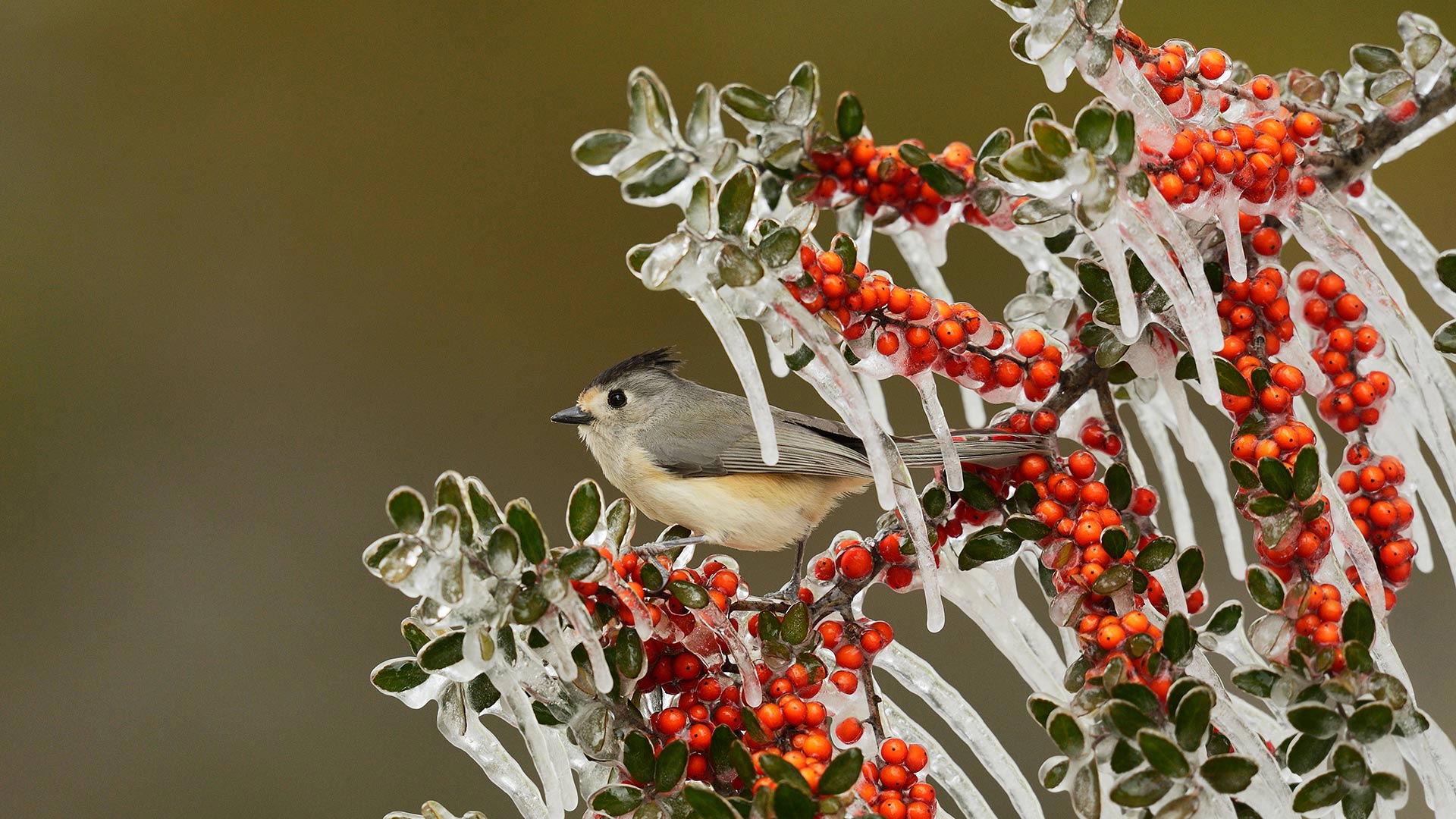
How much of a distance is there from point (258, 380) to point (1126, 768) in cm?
158

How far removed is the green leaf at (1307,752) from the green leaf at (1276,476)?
4.5 inches

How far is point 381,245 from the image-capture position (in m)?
1.88

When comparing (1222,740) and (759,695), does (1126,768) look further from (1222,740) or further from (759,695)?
(759,695)

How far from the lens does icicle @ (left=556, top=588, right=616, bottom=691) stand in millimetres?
552

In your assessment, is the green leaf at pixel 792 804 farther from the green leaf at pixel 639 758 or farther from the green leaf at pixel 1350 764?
the green leaf at pixel 1350 764

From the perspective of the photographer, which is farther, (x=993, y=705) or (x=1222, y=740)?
(x=993, y=705)

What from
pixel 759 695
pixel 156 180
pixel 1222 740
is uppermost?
pixel 156 180

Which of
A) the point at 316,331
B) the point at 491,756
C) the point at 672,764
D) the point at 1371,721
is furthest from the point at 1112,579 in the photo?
the point at 316,331

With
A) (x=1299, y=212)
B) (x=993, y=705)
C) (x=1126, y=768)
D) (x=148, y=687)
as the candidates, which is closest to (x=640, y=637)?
(x=1126, y=768)

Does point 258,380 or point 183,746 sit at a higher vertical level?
point 258,380

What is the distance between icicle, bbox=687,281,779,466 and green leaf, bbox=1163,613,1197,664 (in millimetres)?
201

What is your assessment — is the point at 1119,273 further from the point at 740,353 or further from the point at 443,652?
the point at 443,652

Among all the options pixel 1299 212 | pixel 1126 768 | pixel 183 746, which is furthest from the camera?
pixel 183 746

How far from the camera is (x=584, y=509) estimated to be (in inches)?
23.3
